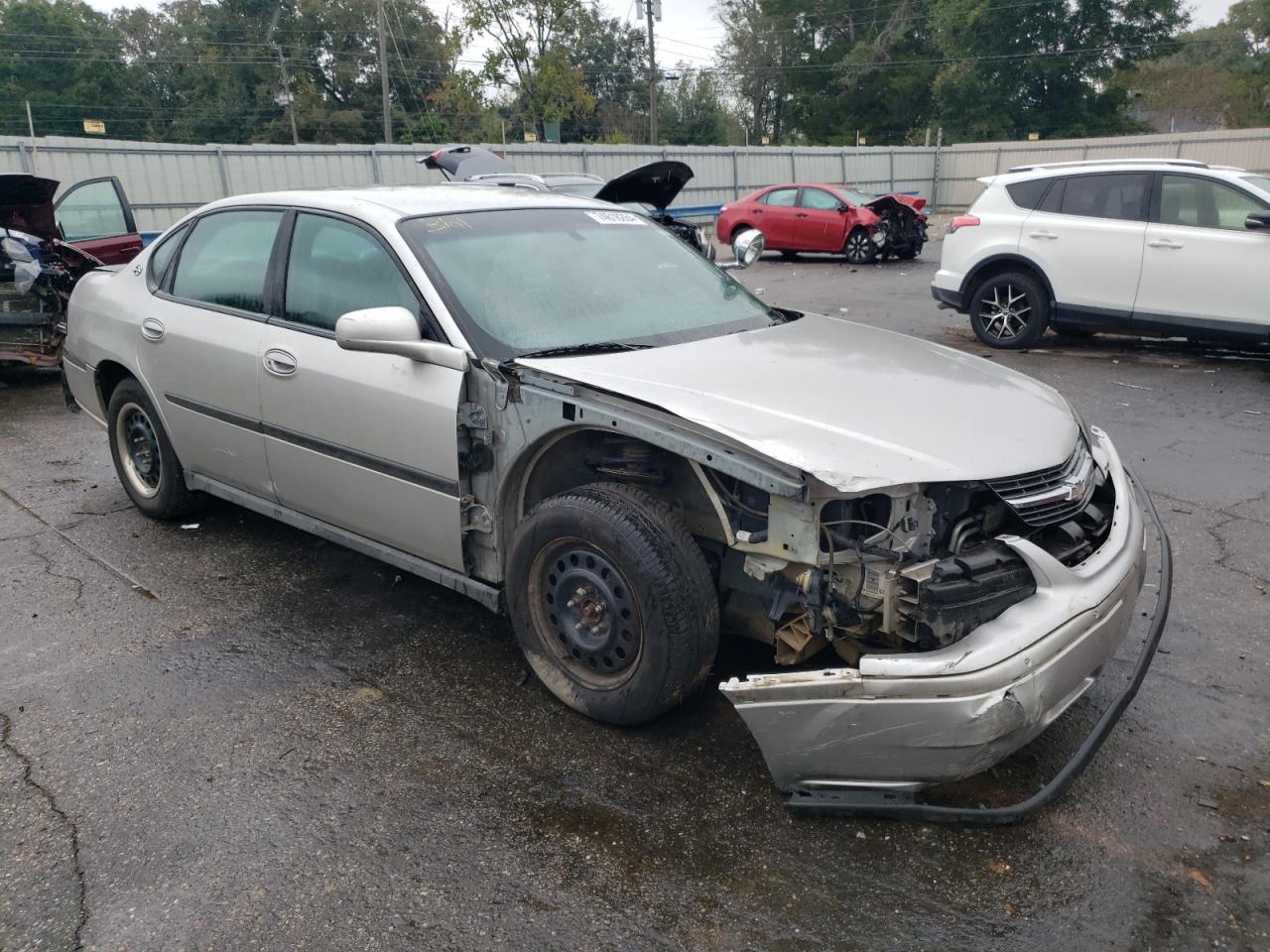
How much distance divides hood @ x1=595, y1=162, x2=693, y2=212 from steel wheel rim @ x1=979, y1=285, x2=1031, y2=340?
3.10 meters

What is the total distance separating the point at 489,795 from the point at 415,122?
56907 mm

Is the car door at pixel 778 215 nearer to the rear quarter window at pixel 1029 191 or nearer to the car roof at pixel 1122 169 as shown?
the car roof at pixel 1122 169

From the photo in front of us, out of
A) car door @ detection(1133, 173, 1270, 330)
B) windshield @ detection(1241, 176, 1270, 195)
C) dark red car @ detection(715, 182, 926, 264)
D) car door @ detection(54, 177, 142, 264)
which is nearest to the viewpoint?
car door @ detection(1133, 173, 1270, 330)

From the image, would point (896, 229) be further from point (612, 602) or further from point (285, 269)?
point (612, 602)

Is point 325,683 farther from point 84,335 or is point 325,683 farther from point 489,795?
point 84,335

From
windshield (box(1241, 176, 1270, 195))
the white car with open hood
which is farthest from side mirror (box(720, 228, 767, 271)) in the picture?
windshield (box(1241, 176, 1270, 195))

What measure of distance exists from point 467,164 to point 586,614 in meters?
10.2

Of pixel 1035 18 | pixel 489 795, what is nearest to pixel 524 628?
pixel 489 795

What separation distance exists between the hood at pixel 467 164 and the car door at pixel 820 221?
729 cm

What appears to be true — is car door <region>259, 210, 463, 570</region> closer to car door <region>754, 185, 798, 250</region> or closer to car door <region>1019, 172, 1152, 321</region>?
car door <region>1019, 172, 1152, 321</region>

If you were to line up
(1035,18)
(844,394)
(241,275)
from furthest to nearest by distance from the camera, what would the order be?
1. (1035,18)
2. (241,275)
3. (844,394)

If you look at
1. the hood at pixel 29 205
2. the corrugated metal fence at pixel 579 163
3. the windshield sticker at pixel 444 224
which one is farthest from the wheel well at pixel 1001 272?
the hood at pixel 29 205

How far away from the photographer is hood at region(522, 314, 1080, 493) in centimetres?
279

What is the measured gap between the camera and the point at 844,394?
127 inches
